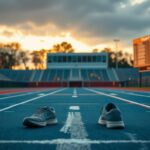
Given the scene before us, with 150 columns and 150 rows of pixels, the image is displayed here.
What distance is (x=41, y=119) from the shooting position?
5125 mm

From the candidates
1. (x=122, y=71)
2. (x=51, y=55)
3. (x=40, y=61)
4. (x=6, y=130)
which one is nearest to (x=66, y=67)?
(x=51, y=55)

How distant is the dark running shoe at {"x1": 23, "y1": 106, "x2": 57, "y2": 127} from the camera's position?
16.1 ft

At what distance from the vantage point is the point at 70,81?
78.7 m

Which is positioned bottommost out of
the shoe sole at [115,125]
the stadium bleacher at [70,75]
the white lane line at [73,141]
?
the white lane line at [73,141]

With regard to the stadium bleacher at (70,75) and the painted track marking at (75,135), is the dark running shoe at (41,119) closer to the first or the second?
the painted track marking at (75,135)

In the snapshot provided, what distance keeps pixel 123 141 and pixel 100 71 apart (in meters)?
80.0

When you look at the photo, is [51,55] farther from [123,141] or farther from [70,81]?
[123,141]

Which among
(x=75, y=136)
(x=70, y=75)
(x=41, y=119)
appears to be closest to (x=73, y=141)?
(x=75, y=136)

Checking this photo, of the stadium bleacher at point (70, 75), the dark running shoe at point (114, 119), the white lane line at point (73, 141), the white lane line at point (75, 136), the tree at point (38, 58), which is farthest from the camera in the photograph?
the tree at point (38, 58)

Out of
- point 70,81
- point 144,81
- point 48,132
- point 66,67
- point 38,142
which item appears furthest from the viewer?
point 66,67

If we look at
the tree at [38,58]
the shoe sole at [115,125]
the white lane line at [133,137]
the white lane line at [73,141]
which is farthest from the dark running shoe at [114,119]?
the tree at [38,58]

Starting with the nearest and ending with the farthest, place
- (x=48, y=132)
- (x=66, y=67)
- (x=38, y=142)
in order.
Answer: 1. (x=38, y=142)
2. (x=48, y=132)
3. (x=66, y=67)

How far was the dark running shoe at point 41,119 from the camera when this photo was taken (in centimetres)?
491

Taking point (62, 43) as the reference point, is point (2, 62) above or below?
below
